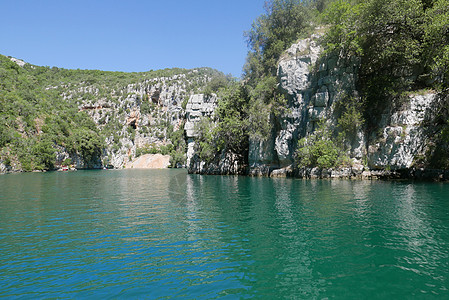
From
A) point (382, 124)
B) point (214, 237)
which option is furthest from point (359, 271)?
point (382, 124)

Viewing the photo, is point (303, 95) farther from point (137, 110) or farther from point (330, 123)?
point (137, 110)

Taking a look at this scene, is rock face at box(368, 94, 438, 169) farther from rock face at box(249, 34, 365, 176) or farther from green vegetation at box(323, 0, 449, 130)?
rock face at box(249, 34, 365, 176)

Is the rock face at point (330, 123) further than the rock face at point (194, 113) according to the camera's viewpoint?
No

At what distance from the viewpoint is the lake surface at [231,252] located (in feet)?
26.0

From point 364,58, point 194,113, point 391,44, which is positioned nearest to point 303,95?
point 364,58

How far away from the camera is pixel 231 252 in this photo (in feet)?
35.9

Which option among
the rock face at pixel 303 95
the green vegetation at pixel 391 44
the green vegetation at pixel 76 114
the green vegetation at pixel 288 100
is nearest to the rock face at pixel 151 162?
the green vegetation at pixel 76 114

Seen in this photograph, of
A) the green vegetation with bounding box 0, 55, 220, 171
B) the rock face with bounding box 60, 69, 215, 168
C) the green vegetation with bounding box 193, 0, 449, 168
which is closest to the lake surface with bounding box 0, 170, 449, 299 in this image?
the green vegetation with bounding box 193, 0, 449, 168

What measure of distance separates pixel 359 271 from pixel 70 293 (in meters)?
8.93

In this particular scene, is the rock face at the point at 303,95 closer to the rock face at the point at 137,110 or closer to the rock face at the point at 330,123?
the rock face at the point at 330,123

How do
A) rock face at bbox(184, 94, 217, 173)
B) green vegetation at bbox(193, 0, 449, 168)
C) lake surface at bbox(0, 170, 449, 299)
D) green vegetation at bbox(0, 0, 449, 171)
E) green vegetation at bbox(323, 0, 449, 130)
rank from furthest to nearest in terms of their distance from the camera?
rock face at bbox(184, 94, 217, 173) < green vegetation at bbox(0, 0, 449, 171) < green vegetation at bbox(193, 0, 449, 168) < green vegetation at bbox(323, 0, 449, 130) < lake surface at bbox(0, 170, 449, 299)

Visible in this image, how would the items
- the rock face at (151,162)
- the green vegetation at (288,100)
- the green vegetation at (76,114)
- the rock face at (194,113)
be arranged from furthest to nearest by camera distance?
the rock face at (151,162)
the green vegetation at (76,114)
the rock face at (194,113)
the green vegetation at (288,100)

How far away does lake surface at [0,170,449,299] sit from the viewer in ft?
26.0

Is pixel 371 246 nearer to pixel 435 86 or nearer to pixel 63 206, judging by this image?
pixel 63 206
